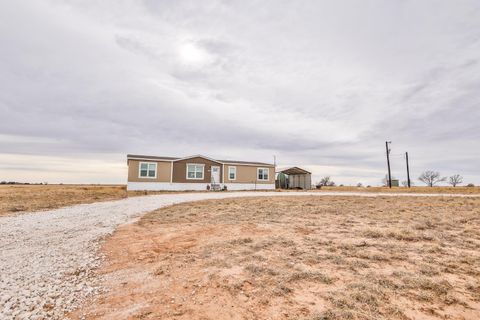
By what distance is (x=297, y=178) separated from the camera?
39750 mm

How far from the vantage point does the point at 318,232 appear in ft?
22.1

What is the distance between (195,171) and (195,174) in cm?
37

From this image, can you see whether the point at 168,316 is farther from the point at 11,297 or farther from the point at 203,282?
the point at 11,297

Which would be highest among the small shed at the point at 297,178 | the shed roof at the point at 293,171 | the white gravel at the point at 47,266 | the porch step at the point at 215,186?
the shed roof at the point at 293,171

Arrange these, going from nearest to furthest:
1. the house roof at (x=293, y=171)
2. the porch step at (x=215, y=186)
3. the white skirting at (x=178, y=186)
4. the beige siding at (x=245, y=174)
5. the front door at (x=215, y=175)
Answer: the white skirting at (x=178, y=186) → the porch step at (x=215, y=186) → the front door at (x=215, y=175) → the beige siding at (x=245, y=174) → the house roof at (x=293, y=171)

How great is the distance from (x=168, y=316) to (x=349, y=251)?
372 centimetres

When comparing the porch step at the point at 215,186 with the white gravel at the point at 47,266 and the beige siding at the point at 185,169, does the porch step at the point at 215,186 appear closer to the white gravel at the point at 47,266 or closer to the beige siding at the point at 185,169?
the beige siding at the point at 185,169

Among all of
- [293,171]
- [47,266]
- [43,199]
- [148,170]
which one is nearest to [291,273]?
[47,266]

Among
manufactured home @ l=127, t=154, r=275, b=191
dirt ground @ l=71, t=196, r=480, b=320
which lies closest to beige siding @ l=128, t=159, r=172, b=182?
manufactured home @ l=127, t=154, r=275, b=191

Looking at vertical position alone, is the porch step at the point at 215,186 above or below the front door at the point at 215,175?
below

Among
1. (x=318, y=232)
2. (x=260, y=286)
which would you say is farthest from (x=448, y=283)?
(x=318, y=232)

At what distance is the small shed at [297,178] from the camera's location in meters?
38.3

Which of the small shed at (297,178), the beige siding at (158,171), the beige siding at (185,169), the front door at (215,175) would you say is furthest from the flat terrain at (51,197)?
the small shed at (297,178)

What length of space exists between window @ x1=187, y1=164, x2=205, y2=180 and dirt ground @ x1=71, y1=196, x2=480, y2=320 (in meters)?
23.7
